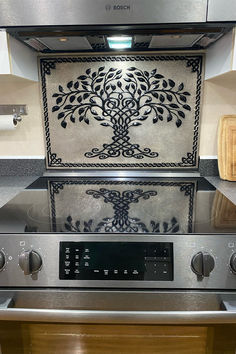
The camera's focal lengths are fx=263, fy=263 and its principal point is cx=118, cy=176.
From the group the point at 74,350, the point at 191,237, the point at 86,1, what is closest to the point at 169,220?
the point at 191,237

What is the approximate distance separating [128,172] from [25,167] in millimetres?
493

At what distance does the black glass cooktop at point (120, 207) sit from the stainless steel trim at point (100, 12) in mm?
565

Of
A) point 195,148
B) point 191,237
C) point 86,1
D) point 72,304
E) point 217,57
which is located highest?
point 86,1

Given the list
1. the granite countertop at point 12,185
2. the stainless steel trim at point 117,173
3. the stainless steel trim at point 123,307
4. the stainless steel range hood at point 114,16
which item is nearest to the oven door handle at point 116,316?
the stainless steel trim at point 123,307

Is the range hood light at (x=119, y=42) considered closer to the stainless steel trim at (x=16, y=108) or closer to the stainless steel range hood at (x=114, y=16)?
the stainless steel range hood at (x=114, y=16)

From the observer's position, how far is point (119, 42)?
3.26ft

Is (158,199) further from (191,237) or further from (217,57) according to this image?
(217,57)

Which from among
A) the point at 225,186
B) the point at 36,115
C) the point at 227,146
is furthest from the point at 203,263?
the point at 36,115

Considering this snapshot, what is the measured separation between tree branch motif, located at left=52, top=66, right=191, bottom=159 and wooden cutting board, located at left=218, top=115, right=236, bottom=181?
175mm

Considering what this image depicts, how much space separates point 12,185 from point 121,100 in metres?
0.60

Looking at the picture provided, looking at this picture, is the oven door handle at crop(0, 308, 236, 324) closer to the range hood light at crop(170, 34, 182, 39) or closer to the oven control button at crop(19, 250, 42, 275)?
the oven control button at crop(19, 250, 42, 275)

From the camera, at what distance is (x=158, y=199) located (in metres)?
0.94

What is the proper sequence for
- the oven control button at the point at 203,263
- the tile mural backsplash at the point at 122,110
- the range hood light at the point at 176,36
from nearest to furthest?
the oven control button at the point at 203,263, the range hood light at the point at 176,36, the tile mural backsplash at the point at 122,110

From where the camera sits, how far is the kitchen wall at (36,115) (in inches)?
45.2
